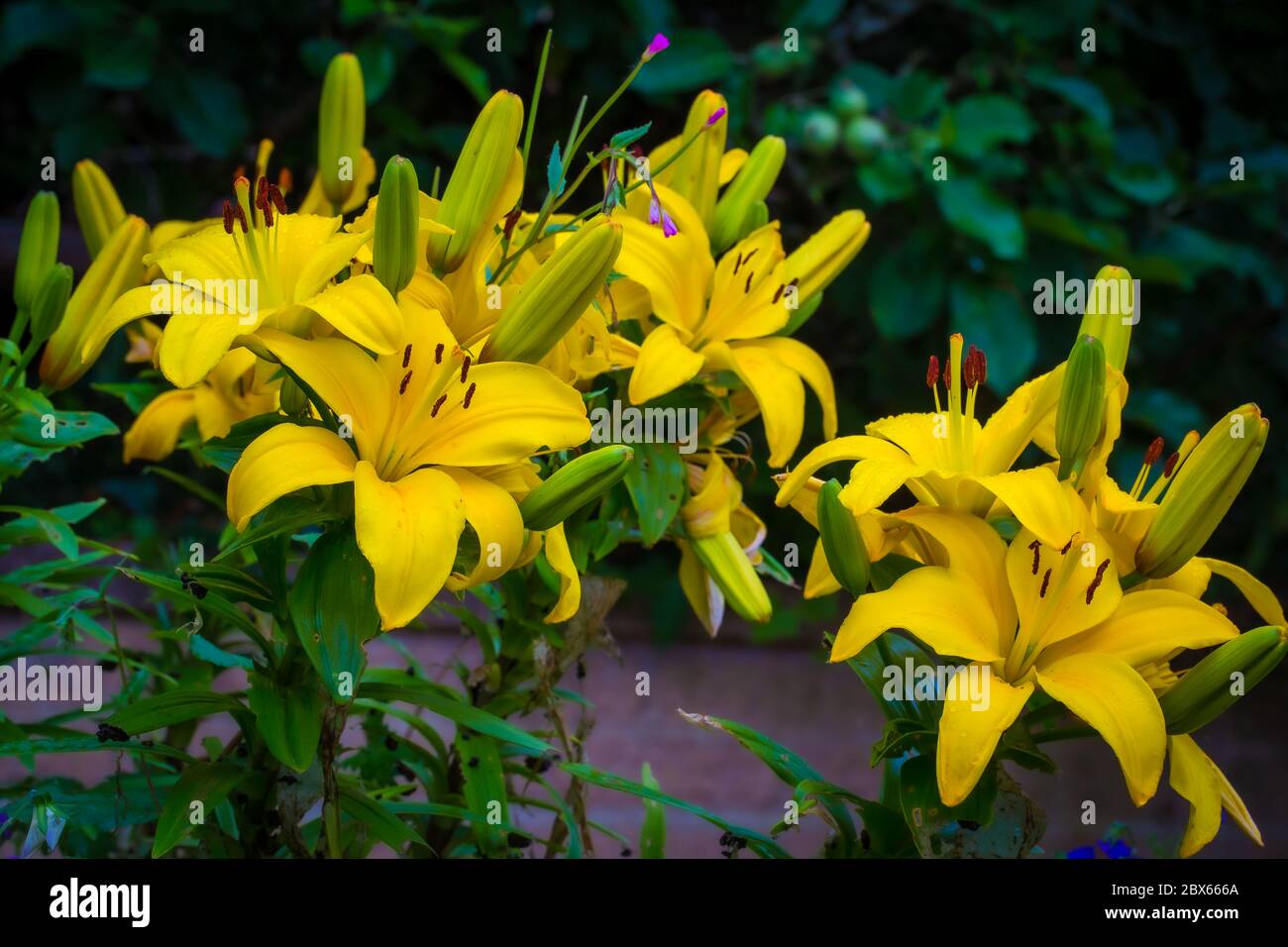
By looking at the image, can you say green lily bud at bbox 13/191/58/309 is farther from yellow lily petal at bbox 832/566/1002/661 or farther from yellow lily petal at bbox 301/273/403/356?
yellow lily petal at bbox 832/566/1002/661

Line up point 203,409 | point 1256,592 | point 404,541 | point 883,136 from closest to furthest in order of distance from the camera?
point 404,541 < point 1256,592 < point 203,409 < point 883,136

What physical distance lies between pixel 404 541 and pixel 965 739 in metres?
0.21

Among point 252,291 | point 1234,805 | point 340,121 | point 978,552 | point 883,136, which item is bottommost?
point 1234,805

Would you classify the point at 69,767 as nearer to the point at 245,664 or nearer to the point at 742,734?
the point at 245,664

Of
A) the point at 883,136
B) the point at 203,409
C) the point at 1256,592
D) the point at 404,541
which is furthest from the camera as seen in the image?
the point at 883,136

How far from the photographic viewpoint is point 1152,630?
521 mm

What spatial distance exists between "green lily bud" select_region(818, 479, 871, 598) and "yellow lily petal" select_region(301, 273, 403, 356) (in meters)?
0.17

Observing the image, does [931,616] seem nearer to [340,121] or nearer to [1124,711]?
[1124,711]

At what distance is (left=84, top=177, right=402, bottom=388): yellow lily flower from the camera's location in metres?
0.48

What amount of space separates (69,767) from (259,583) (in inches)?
45.0

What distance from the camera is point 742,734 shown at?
577mm

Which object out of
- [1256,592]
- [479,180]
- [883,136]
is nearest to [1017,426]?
[1256,592]

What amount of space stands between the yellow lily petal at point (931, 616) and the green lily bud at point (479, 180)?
0.21 meters

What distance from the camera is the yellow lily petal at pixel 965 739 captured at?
18.8 inches
